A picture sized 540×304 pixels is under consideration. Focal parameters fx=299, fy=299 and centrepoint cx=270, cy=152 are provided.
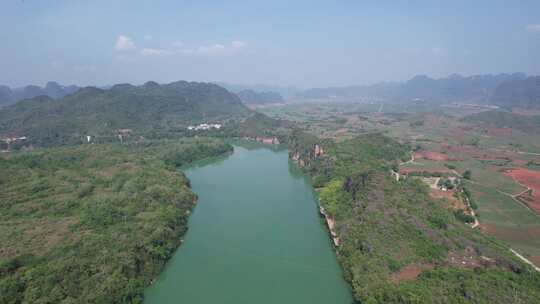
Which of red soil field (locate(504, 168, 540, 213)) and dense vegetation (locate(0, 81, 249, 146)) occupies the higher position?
dense vegetation (locate(0, 81, 249, 146))

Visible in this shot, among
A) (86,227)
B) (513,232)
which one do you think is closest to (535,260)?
(513,232)

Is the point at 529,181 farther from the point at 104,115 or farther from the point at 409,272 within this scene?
the point at 104,115

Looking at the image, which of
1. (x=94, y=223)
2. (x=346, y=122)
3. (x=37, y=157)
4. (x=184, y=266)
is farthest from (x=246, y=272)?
(x=346, y=122)

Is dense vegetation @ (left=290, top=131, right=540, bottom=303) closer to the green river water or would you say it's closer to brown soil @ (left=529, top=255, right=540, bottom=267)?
brown soil @ (left=529, top=255, right=540, bottom=267)

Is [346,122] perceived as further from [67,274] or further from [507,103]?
[507,103]

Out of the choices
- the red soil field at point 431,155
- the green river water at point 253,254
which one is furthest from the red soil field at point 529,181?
the green river water at point 253,254

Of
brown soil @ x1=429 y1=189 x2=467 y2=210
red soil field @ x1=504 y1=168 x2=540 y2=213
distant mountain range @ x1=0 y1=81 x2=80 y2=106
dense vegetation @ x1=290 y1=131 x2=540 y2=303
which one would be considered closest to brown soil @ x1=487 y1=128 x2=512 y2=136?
red soil field @ x1=504 y1=168 x2=540 y2=213
